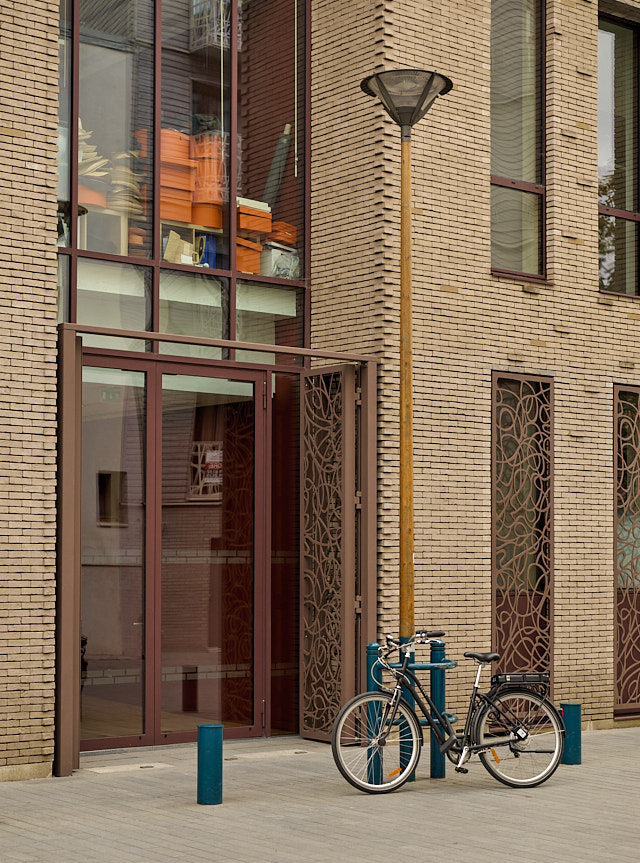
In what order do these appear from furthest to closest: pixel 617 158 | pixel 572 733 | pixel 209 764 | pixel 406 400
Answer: pixel 617 158 < pixel 572 733 < pixel 406 400 < pixel 209 764

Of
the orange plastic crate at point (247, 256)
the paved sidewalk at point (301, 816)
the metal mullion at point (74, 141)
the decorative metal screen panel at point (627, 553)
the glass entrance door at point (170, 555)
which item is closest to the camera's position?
the paved sidewalk at point (301, 816)

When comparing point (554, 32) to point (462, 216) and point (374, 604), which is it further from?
point (374, 604)

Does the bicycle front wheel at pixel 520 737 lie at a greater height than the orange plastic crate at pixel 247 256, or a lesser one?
lesser

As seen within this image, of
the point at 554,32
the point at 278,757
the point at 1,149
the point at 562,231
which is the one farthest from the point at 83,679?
the point at 554,32

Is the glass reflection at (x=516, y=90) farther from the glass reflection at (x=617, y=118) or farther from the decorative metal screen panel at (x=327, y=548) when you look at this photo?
the decorative metal screen panel at (x=327, y=548)

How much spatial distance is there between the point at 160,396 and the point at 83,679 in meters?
2.58

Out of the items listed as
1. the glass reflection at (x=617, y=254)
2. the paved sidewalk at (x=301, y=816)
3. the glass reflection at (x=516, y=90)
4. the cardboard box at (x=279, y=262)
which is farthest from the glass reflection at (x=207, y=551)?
the glass reflection at (x=617, y=254)

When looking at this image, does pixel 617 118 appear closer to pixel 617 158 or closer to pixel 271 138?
pixel 617 158

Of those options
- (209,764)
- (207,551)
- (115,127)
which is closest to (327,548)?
(207,551)

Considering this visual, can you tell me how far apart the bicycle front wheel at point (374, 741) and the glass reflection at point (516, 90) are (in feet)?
21.0

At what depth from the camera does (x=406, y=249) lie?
1013 centimetres

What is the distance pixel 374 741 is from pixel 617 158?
836 centimetres

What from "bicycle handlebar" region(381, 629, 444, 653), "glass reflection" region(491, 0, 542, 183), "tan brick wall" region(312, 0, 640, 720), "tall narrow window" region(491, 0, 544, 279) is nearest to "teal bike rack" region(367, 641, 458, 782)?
"bicycle handlebar" region(381, 629, 444, 653)

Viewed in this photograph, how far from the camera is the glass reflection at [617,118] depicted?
1505 cm
